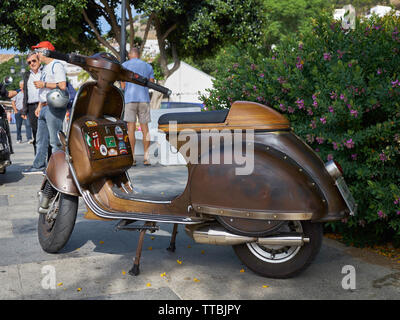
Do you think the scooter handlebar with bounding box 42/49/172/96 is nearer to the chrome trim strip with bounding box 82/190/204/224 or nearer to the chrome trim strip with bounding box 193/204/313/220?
the chrome trim strip with bounding box 82/190/204/224

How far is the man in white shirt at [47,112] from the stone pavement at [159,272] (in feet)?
8.55

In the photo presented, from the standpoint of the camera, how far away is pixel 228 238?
315 cm

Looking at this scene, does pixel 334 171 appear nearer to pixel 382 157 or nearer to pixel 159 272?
pixel 382 157

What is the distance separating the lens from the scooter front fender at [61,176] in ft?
12.2

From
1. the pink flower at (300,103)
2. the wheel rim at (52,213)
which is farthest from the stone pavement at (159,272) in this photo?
the pink flower at (300,103)

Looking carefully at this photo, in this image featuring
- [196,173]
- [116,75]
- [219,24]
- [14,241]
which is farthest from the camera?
[219,24]

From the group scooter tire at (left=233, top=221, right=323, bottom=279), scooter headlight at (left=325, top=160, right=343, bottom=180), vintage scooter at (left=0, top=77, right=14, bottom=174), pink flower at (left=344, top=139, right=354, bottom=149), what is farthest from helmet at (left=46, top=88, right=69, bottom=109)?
scooter headlight at (left=325, top=160, right=343, bottom=180)

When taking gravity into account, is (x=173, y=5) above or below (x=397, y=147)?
above

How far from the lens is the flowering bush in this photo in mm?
3619

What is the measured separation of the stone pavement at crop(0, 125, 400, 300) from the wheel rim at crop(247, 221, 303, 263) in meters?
0.15
